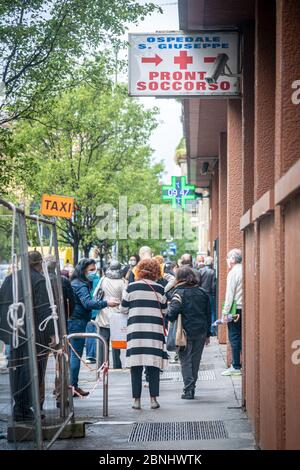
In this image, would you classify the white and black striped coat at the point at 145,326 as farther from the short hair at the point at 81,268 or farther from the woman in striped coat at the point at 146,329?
the short hair at the point at 81,268

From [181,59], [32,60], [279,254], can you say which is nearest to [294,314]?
[279,254]

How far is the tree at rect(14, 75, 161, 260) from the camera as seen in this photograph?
36094 mm

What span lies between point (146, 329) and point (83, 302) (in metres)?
1.78

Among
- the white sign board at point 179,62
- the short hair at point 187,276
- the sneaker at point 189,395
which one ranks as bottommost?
the sneaker at point 189,395

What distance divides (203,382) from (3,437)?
6300 millimetres

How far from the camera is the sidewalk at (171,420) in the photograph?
31.6 ft

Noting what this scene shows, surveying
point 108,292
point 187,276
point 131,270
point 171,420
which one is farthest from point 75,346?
point 131,270

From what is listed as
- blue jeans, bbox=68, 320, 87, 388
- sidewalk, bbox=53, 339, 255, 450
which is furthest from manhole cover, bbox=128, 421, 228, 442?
blue jeans, bbox=68, 320, 87, 388

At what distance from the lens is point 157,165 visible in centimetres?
5106

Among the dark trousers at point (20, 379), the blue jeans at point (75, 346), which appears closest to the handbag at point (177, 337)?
the blue jeans at point (75, 346)

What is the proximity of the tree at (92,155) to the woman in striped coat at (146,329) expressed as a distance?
22426 mm

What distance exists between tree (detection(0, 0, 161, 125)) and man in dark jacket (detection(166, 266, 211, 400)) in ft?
19.8

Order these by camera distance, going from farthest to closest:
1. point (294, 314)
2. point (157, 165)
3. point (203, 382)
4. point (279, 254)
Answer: point (157, 165) < point (203, 382) < point (279, 254) < point (294, 314)

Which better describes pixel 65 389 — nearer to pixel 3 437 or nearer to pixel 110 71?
pixel 3 437
